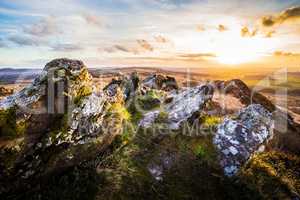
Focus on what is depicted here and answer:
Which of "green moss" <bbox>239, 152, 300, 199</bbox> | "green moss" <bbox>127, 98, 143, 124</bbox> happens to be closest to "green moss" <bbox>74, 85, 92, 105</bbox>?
"green moss" <bbox>127, 98, 143, 124</bbox>

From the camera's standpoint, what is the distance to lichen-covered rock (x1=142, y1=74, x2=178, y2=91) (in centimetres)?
2340

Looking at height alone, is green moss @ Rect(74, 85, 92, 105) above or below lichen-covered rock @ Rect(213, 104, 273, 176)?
above

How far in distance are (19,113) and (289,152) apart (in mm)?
12140

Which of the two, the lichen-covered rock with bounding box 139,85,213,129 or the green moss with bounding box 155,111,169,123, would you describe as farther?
the green moss with bounding box 155,111,169,123

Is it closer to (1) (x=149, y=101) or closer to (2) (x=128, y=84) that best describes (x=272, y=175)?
(1) (x=149, y=101)

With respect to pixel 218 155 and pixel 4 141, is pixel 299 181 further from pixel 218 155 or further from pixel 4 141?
pixel 4 141

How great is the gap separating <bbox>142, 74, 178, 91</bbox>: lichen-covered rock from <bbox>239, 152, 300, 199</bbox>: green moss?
12.5m

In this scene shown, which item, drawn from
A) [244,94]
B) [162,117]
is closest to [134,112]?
[162,117]

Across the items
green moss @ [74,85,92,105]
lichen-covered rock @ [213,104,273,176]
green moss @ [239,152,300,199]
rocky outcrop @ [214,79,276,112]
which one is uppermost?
green moss @ [74,85,92,105]

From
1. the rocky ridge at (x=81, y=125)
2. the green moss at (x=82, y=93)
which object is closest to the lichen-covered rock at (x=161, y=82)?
the rocky ridge at (x=81, y=125)

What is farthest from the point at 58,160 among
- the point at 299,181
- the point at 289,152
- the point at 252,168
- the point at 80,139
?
the point at 289,152

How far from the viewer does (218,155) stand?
456 inches

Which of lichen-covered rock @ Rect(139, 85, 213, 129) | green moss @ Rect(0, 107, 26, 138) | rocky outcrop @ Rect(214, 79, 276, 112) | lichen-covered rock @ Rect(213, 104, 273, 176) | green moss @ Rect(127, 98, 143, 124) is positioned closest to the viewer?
green moss @ Rect(0, 107, 26, 138)

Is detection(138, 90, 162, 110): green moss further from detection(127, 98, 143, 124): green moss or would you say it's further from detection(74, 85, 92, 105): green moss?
detection(74, 85, 92, 105): green moss
